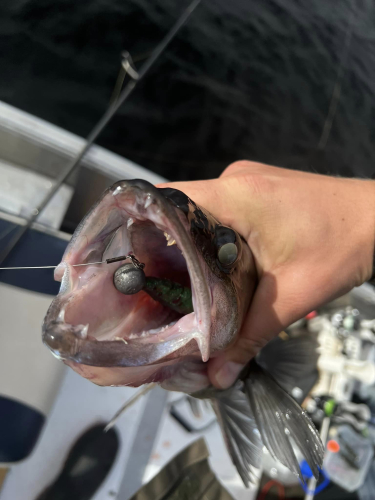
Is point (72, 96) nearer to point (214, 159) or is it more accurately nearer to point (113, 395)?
point (214, 159)

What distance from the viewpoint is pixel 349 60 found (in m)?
7.34

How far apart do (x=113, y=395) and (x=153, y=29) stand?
5.21 m

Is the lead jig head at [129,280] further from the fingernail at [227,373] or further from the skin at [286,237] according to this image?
the fingernail at [227,373]

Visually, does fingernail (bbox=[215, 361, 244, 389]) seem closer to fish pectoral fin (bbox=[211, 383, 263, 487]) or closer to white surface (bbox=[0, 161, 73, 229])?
fish pectoral fin (bbox=[211, 383, 263, 487])

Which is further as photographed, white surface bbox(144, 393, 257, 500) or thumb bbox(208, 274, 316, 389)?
white surface bbox(144, 393, 257, 500)

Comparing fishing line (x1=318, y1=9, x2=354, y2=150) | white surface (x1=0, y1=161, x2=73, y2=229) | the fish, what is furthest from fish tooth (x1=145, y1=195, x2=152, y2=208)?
fishing line (x1=318, y1=9, x2=354, y2=150)

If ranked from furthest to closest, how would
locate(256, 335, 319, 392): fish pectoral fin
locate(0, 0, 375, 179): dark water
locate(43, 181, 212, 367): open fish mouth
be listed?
locate(0, 0, 375, 179): dark water → locate(256, 335, 319, 392): fish pectoral fin → locate(43, 181, 212, 367): open fish mouth

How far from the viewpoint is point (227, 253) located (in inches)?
48.3

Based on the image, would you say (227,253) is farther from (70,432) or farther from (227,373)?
(70,432)

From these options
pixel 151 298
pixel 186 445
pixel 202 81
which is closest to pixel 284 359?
pixel 186 445

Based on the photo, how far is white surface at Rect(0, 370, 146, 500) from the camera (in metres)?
2.34

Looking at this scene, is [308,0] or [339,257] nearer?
[339,257]

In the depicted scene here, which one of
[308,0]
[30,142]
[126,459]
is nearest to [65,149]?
[30,142]

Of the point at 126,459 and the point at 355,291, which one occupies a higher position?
the point at 355,291
